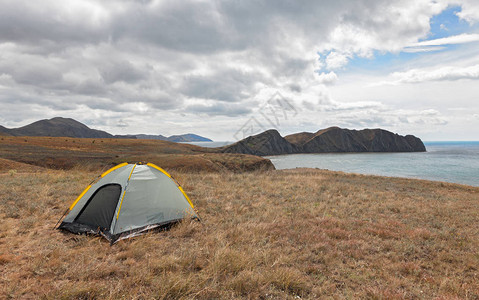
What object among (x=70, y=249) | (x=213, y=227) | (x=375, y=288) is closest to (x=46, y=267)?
(x=70, y=249)

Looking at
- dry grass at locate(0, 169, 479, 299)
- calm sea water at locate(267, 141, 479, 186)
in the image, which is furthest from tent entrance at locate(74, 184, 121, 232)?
calm sea water at locate(267, 141, 479, 186)

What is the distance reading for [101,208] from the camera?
699 cm

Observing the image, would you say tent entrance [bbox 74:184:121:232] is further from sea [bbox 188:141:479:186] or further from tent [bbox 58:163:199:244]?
sea [bbox 188:141:479:186]

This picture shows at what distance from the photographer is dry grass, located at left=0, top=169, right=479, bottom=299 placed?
13.9 ft

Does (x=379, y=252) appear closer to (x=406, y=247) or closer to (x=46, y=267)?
(x=406, y=247)

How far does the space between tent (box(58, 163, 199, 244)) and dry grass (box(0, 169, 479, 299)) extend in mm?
447

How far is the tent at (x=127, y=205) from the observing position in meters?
6.69

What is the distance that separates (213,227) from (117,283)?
3.49m

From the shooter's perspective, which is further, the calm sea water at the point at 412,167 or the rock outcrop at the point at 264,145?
the rock outcrop at the point at 264,145

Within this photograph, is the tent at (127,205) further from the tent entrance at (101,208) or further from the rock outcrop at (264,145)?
the rock outcrop at (264,145)

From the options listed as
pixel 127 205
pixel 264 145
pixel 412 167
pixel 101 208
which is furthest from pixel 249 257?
pixel 264 145

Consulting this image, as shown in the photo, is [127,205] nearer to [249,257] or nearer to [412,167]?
[249,257]

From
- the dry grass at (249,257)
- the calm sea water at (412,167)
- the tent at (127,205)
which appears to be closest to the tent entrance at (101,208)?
the tent at (127,205)

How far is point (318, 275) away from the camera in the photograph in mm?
4957
